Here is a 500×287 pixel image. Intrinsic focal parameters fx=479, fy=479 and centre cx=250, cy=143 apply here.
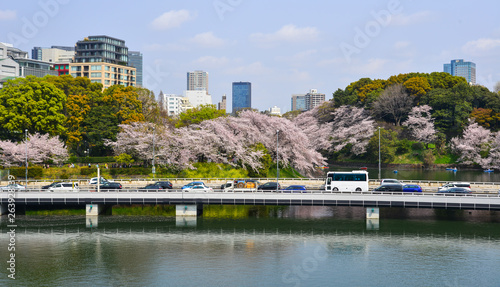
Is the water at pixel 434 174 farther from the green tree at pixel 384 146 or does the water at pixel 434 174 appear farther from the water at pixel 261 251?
the water at pixel 261 251

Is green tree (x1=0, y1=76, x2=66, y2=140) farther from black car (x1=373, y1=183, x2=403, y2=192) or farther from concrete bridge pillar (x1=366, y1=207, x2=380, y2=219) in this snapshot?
concrete bridge pillar (x1=366, y1=207, x2=380, y2=219)

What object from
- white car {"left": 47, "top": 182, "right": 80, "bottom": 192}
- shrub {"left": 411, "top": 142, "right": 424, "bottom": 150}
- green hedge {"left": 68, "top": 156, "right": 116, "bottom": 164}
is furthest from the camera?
shrub {"left": 411, "top": 142, "right": 424, "bottom": 150}

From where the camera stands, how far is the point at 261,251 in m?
40.1

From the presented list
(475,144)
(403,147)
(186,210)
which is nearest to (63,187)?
(186,210)

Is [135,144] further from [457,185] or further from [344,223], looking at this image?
[457,185]

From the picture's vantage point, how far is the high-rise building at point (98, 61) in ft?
475

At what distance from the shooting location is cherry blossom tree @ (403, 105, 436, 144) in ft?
374

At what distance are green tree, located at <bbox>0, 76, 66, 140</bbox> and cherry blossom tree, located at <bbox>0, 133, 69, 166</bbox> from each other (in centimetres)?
197

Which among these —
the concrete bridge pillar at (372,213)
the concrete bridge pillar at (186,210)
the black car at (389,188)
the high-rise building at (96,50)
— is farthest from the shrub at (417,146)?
the high-rise building at (96,50)

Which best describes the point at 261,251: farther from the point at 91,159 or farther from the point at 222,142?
the point at 91,159

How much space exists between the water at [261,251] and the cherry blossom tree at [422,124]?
6118 cm

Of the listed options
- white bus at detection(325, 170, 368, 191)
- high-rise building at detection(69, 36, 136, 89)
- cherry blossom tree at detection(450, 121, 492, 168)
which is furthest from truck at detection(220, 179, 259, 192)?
high-rise building at detection(69, 36, 136, 89)

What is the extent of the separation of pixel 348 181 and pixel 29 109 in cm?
5151

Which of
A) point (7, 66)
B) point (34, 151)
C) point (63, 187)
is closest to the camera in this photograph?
point (63, 187)
